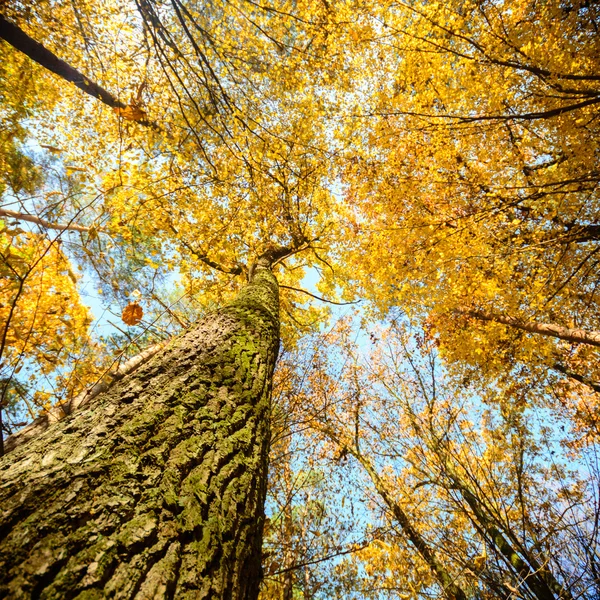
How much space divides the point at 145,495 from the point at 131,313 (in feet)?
8.40

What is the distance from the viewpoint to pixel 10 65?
594 centimetres

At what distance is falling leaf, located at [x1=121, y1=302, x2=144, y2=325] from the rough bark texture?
159 centimetres

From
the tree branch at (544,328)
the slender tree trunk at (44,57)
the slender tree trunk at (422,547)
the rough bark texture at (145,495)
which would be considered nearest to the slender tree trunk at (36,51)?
the slender tree trunk at (44,57)

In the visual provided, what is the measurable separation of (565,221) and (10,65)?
12.1 meters

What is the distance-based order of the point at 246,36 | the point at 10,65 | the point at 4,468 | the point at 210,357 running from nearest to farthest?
the point at 4,468 → the point at 210,357 → the point at 246,36 → the point at 10,65

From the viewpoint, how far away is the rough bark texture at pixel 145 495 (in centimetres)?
71

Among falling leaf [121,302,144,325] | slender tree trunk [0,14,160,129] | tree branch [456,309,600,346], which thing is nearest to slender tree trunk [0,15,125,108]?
slender tree trunk [0,14,160,129]

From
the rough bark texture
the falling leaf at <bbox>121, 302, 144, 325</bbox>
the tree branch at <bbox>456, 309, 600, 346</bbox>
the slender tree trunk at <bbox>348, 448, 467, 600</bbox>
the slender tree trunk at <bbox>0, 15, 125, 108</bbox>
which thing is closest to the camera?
the rough bark texture

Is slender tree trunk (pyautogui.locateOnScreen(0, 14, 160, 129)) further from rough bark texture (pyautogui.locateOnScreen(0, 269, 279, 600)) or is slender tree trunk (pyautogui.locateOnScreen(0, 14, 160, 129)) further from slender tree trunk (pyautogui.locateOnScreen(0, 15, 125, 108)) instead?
rough bark texture (pyautogui.locateOnScreen(0, 269, 279, 600))

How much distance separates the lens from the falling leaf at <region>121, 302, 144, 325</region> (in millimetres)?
3065

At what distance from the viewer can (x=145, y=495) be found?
932 millimetres

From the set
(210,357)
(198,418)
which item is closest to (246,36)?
(210,357)

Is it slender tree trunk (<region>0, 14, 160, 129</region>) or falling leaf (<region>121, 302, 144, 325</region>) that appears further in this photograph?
slender tree trunk (<region>0, 14, 160, 129</region>)

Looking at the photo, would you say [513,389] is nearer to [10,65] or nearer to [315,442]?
[315,442]
